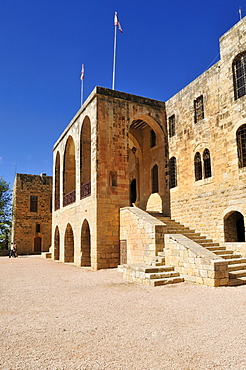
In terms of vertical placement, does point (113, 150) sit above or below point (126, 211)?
above

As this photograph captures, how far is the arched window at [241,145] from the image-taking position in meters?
Answer: 10.3

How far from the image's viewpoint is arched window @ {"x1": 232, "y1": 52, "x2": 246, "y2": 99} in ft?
34.6

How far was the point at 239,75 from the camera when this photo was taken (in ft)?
35.1

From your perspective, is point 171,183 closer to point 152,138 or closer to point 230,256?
point 152,138

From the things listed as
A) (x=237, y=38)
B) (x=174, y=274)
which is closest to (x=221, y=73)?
(x=237, y=38)

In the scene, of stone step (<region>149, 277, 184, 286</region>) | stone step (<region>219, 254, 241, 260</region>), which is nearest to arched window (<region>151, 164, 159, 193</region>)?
stone step (<region>219, 254, 241, 260</region>)

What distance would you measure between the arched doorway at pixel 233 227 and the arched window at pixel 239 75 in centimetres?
433

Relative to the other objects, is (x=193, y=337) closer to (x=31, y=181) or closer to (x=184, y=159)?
(x=184, y=159)

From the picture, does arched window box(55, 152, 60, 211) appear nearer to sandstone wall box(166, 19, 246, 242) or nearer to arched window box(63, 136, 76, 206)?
arched window box(63, 136, 76, 206)

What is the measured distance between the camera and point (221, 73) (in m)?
11.4

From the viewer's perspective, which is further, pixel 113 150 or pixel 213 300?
pixel 113 150

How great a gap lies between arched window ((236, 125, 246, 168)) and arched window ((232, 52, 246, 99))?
1270mm

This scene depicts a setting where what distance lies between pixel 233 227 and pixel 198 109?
17.0 ft

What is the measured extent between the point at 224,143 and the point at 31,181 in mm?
22689
